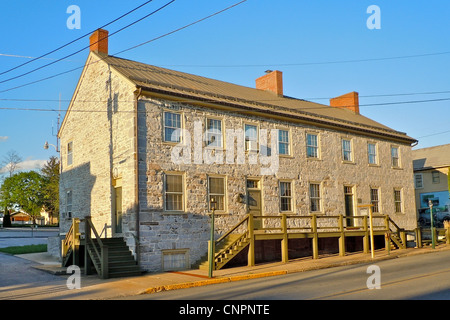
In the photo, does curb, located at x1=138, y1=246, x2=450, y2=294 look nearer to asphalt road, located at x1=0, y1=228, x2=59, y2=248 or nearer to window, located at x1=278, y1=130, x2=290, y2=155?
window, located at x1=278, y1=130, x2=290, y2=155

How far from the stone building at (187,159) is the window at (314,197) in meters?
0.05

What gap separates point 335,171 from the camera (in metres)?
23.2

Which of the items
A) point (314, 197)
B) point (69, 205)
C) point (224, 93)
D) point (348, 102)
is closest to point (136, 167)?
point (224, 93)

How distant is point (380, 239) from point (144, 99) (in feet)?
50.3

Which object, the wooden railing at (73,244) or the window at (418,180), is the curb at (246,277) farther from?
the window at (418,180)

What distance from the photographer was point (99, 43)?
20.4 m

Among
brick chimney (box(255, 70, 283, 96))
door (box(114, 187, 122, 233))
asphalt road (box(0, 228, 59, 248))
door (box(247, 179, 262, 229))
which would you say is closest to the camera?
door (box(114, 187, 122, 233))

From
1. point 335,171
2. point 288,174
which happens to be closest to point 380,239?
point 335,171

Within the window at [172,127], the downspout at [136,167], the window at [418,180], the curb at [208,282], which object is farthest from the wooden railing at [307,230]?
the window at [418,180]

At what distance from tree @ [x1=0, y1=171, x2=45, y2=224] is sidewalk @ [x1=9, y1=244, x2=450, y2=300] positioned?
5819 cm

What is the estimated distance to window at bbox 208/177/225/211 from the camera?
18203mm

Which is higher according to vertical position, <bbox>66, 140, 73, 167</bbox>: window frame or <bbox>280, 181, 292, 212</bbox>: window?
<bbox>66, 140, 73, 167</bbox>: window frame

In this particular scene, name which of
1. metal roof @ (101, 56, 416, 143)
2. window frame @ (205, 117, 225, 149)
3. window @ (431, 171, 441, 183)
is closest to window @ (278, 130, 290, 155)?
metal roof @ (101, 56, 416, 143)

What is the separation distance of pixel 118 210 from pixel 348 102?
62.6 ft
